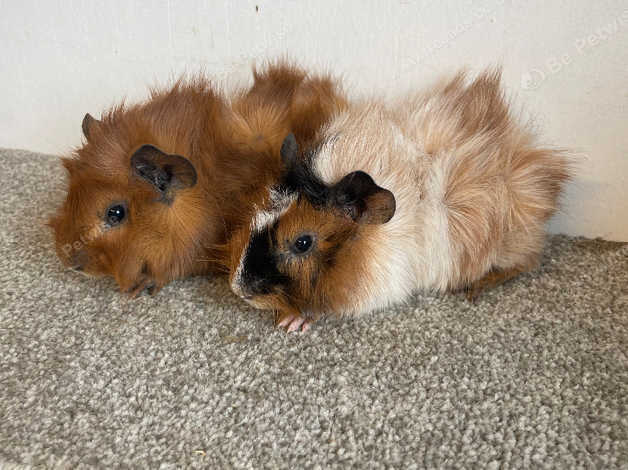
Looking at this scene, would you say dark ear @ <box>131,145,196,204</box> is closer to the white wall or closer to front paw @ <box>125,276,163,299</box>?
front paw @ <box>125,276,163,299</box>

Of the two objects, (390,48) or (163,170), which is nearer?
(163,170)

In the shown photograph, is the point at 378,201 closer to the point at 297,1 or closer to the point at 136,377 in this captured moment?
the point at 136,377

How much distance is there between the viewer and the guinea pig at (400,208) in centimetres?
122

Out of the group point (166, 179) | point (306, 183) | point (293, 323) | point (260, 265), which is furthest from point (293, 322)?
point (166, 179)

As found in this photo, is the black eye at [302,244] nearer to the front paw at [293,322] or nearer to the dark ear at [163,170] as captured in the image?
the front paw at [293,322]

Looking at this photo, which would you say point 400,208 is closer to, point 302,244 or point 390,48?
point 302,244

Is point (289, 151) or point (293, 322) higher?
point (289, 151)

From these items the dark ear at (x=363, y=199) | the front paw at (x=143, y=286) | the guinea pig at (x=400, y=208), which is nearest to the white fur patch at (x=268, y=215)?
the guinea pig at (x=400, y=208)

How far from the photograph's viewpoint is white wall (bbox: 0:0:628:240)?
1.47 meters

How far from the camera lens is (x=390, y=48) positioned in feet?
Answer: 5.34

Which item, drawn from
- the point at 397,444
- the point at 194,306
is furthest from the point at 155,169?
the point at 397,444

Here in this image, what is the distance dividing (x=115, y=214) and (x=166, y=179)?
17cm

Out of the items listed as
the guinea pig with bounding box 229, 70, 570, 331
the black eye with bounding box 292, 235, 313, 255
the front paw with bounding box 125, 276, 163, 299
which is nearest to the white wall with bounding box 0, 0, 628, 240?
the guinea pig with bounding box 229, 70, 570, 331

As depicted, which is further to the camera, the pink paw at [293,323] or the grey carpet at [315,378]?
the pink paw at [293,323]
